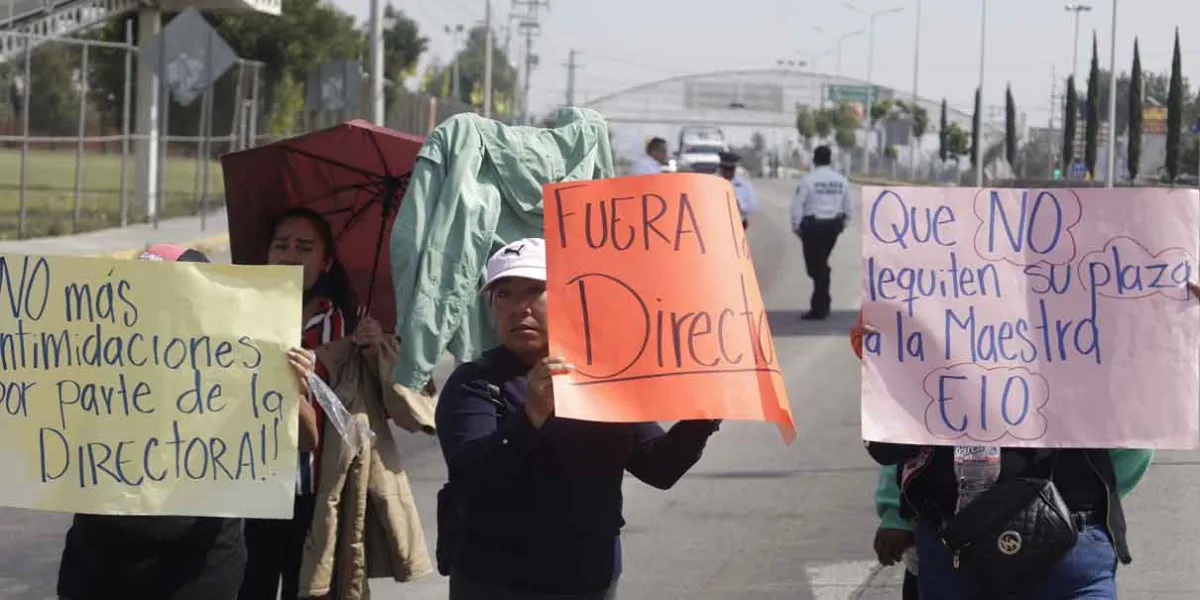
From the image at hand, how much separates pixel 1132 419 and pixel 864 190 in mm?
843

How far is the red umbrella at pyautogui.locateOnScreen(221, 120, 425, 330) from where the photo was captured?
5965 mm

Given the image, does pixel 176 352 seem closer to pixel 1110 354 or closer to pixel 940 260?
pixel 940 260

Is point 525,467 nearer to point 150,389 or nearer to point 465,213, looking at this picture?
point 150,389

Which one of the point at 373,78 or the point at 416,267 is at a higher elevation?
the point at 373,78

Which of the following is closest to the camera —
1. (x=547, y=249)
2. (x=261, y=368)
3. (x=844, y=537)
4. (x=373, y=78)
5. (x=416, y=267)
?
(x=547, y=249)

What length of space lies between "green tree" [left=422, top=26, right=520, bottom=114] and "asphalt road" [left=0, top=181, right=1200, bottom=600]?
84.1m

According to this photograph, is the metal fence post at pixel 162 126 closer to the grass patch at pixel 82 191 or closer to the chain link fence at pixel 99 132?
the chain link fence at pixel 99 132

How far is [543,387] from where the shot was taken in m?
4.01

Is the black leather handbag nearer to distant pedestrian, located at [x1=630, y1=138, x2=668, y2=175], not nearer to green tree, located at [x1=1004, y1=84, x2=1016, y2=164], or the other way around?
distant pedestrian, located at [x1=630, y1=138, x2=668, y2=175]

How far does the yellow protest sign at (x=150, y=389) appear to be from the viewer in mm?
4395

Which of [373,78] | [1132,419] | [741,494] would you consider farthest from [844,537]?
[373,78]

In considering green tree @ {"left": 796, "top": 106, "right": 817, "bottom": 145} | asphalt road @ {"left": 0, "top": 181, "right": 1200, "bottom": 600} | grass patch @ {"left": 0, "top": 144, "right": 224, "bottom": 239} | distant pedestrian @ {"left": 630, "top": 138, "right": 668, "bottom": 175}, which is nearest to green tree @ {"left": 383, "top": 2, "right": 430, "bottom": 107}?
green tree @ {"left": 796, "top": 106, "right": 817, "bottom": 145}

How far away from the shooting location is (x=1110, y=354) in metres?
4.50

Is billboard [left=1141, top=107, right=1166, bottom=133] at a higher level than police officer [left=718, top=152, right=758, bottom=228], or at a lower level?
higher
